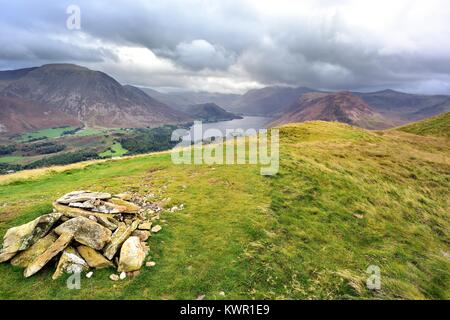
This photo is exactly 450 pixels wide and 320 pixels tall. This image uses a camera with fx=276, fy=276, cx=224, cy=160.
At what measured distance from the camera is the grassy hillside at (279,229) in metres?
14.4

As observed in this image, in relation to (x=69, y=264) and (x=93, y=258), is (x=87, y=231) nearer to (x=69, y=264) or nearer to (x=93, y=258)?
(x=93, y=258)

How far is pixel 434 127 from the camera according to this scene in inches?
3004

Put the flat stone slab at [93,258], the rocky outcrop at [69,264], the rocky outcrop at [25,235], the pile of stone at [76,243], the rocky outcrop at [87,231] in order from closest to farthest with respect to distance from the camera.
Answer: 1. the rocky outcrop at [69,264]
2. the pile of stone at [76,243]
3. the flat stone slab at [93,258]
4. the rocky outcrop at [25,235]
5. the rocky outcrop at [87,231]

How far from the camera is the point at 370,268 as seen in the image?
17484 millimetres

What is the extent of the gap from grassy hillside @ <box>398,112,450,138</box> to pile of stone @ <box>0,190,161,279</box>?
262ft

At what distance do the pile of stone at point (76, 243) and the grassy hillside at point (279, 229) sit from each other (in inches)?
28.0

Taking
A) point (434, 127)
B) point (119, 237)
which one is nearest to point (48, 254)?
point (119, 237)

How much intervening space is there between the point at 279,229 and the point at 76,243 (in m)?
13.2

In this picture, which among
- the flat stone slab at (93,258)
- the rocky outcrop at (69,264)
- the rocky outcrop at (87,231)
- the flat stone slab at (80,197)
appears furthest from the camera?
the flat stone slab at (80,197)

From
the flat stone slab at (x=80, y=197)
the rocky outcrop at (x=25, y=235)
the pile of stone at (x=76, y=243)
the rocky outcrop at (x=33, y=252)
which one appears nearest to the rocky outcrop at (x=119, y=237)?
the pile of stone at (x=76, y=243)

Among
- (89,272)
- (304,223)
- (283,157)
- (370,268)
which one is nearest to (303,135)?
(283,157)

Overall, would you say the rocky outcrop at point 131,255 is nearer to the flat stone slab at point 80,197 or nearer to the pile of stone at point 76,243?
the pile of stone at point 76,243
